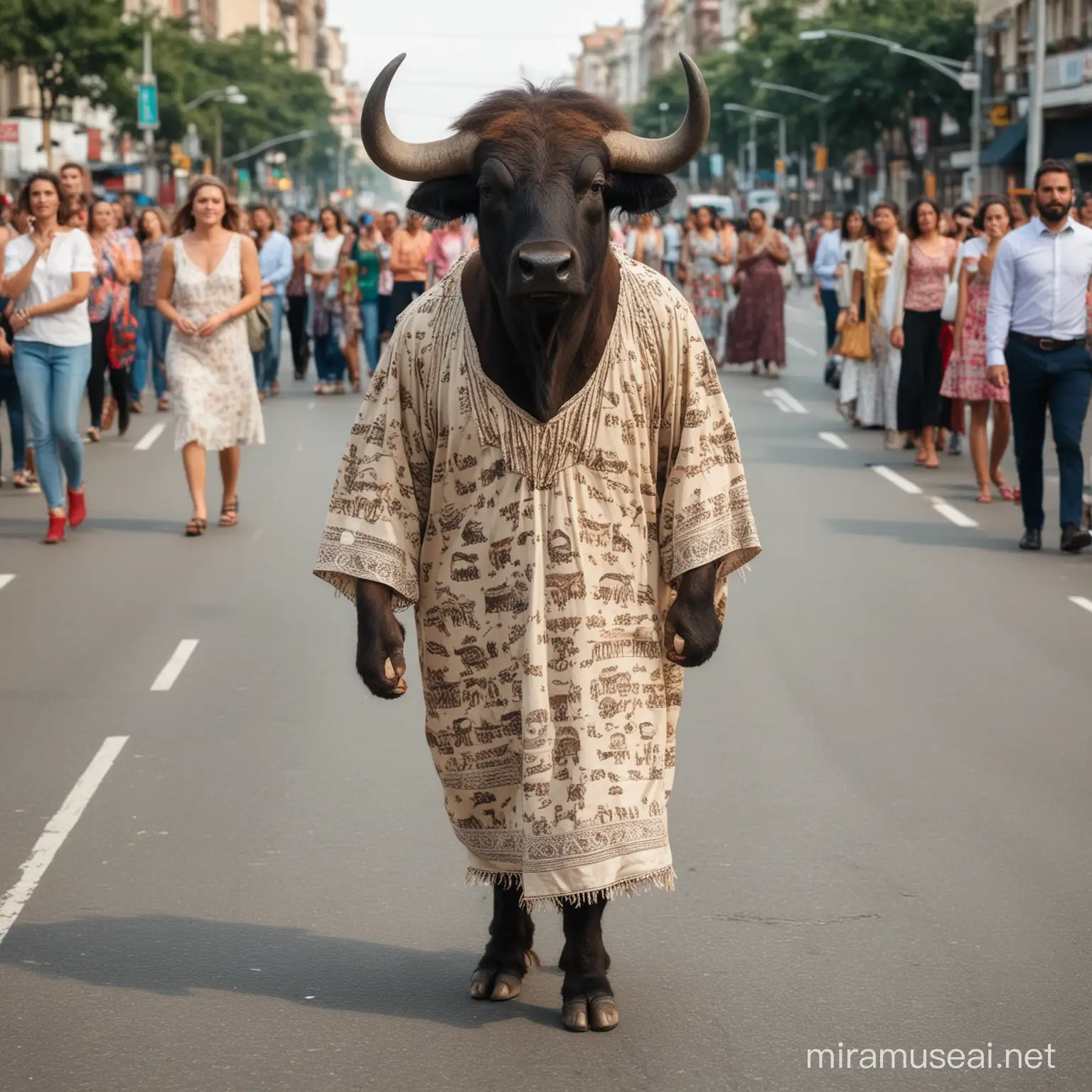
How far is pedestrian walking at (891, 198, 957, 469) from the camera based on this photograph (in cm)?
1642

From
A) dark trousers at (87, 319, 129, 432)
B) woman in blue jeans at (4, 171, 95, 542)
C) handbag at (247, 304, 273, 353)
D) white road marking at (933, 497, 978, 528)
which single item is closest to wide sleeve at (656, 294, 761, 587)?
woman in blue jeans at (4, 171, 95, 542)

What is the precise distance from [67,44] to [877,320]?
41598 mm

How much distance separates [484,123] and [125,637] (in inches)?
237

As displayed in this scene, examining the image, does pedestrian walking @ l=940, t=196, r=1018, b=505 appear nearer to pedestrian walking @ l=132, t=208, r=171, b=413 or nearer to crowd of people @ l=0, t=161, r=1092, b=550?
crowd of people @ l=0, t=161, r=1092, b=550

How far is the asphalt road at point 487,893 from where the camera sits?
4996 millimetres

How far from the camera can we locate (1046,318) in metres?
12.4

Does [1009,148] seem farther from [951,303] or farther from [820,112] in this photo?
[951,303]

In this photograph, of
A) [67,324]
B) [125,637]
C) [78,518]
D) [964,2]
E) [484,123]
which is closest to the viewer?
[484,123]

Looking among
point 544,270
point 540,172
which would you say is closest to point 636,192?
point 540,172

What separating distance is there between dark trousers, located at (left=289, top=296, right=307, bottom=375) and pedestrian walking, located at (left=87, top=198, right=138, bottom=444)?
5920mm

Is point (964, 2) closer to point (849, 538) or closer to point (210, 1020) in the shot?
point (849, 538)

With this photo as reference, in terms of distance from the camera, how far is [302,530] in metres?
13.8

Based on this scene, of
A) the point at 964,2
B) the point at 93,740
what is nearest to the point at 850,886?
the point at 93,740

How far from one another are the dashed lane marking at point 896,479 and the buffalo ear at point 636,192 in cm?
1098
